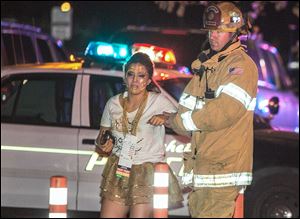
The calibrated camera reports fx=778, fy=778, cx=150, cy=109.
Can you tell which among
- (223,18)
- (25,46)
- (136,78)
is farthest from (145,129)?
(25,46)

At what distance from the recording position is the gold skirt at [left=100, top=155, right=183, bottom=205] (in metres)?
5.22

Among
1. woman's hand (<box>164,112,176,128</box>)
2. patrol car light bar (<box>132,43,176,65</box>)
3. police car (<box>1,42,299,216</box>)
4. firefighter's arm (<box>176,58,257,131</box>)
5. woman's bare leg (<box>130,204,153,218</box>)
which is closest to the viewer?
firefighter's arm (<box>176,58,257,131</box>)

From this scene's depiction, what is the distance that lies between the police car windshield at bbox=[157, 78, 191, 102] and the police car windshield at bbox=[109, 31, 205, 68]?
11.5 ft

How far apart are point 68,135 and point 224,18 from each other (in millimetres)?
3017

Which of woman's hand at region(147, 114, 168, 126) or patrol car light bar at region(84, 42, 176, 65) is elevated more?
patrol car light bar at region(84, 42, 176, 65)

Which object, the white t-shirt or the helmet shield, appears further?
the white t-shirt

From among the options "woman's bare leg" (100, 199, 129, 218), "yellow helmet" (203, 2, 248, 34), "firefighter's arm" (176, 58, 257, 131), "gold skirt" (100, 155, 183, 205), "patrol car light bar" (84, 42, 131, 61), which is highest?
"yellow helmet" (203, 2, 248, 34)

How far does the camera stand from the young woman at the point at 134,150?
17.2ft

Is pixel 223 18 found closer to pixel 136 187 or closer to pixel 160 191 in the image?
pixel 160 191

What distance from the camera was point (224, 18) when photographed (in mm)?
4402

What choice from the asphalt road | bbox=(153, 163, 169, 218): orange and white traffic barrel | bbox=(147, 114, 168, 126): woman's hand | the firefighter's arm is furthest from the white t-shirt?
the asphalt road

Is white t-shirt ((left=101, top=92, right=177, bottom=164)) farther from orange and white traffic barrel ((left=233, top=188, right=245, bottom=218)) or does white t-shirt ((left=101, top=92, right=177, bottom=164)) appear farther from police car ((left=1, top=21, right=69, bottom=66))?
police car ((left=1, top=21, right=69, bottom=66))

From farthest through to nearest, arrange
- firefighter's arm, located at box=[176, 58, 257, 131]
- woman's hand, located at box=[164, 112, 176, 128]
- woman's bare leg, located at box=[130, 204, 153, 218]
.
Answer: woman's bare leg, located at box=[130, 204, 153, 218] < woman's hand, located at box=[164, 112, 176, 128] < firefighter's arm, located at box=[176, 58, 257, 131]

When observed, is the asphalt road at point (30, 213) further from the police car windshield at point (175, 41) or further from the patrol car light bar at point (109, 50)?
the police car windshield at point (175, 41)
